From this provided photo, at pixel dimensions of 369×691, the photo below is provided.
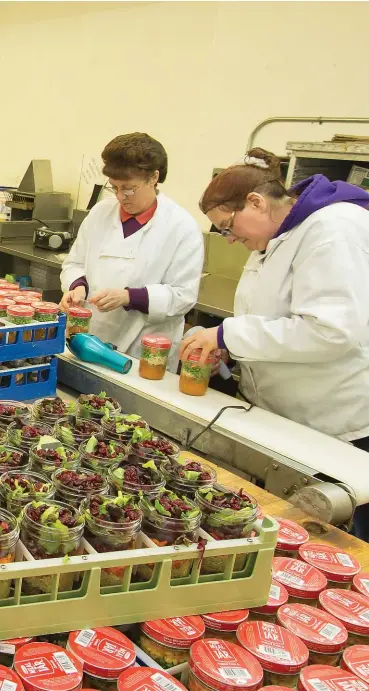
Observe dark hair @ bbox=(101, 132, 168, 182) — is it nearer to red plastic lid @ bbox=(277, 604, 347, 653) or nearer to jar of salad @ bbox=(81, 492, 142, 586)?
jar of salad @ bbox=(81, 492, 142, 586)

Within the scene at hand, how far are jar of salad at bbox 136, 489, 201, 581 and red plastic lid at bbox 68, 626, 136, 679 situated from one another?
126 mm

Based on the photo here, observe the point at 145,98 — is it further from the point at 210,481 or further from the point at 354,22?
the point at 210,481

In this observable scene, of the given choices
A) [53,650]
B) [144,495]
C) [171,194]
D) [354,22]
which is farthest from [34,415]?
[171,194]

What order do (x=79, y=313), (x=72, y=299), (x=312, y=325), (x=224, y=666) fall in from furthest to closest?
(x=72, y=299), (x=79, y=313), (x=312, y=325), (x=224, y=666)

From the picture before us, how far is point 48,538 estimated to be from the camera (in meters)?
1.03

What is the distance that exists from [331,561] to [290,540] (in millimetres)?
90

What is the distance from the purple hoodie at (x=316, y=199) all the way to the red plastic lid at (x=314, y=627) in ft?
3.25

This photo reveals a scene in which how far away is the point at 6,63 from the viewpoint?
6488 millimetres

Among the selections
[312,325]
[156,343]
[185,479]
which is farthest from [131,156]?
[185,479]

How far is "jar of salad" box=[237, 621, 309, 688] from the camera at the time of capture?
995mm

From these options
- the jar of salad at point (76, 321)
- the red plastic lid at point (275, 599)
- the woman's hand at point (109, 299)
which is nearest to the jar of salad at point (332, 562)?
the red plastic lid at point (275, 599)

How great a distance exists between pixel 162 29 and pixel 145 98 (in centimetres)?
51

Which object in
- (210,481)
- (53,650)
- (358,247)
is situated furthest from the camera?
(358,247)

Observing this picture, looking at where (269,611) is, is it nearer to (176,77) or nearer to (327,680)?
(327,680)
